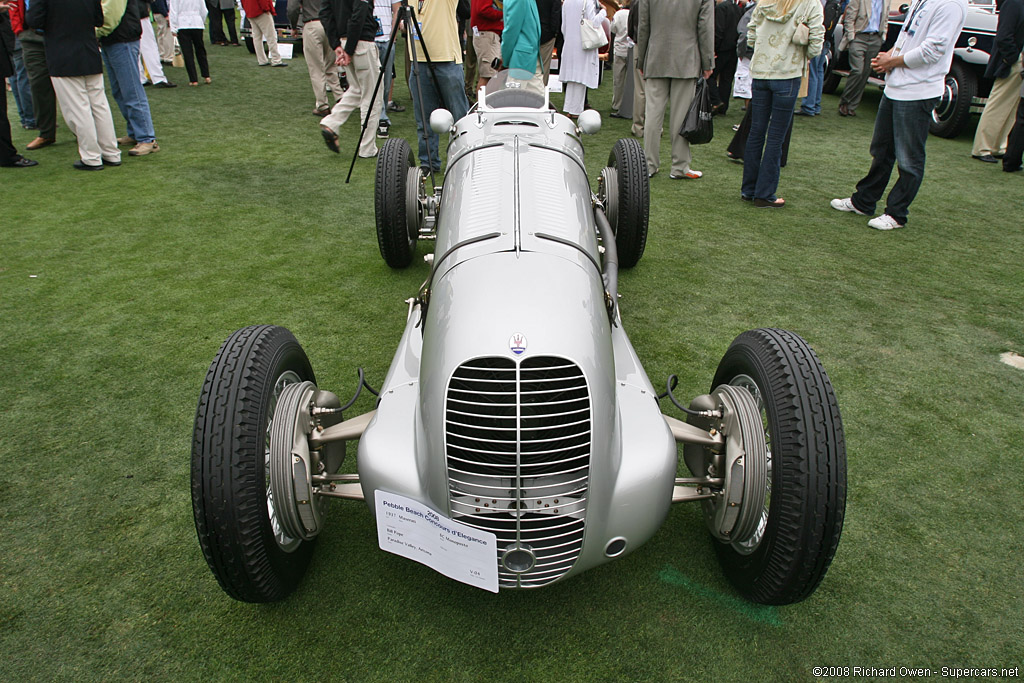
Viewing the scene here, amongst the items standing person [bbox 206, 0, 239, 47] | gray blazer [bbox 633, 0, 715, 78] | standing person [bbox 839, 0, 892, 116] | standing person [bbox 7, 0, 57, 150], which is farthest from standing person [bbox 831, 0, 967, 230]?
standing person [bbox 206, 0, 239, 47]

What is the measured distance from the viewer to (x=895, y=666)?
1951 mm

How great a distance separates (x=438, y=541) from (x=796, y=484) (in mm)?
1059

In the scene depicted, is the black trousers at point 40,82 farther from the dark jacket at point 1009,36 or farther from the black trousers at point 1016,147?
the black trousers at point 1016,147

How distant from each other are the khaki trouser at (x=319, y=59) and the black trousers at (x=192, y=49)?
9.25 feet

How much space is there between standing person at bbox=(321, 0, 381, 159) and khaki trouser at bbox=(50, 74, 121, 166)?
2181mm

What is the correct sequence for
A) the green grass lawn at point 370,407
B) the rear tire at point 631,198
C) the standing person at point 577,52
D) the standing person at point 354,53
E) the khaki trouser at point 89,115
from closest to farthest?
the green grass lawn at point 370,407 < the rear tire at point 631,198 < the khaki trouser at point 89,115 < the standing person at point 354,53 < the standing person at point 577,52

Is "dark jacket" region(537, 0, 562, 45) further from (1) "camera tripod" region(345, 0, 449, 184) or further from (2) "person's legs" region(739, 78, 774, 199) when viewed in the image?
(2) "person's legs" region(739, 78, 774, 199)

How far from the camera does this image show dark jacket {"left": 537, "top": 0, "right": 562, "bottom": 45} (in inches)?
319

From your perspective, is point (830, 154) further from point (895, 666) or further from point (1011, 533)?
point (895, 666)

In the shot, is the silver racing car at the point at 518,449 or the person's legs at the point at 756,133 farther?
the person's legs at the point at 756,133

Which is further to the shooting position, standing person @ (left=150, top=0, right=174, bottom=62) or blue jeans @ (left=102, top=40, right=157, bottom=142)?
standing person @ (left=150, top=0, right=174, bottom=62)

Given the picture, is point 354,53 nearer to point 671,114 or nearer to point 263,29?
point 671,114

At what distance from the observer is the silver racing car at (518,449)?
1.80m

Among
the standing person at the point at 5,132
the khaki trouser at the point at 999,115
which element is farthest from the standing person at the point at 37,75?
the khaki trouser at the point at 999,115
